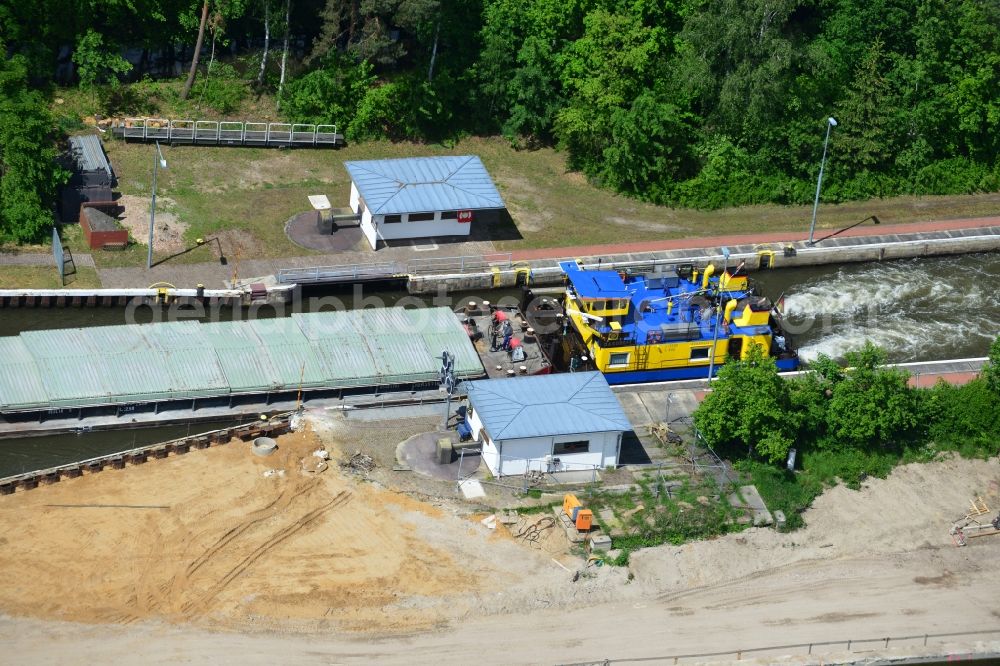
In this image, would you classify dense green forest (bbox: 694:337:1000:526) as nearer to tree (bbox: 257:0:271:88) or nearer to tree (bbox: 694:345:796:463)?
tree (bbox: 694:345:796:463)

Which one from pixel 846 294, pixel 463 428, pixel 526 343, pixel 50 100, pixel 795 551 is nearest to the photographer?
pixel 795 551

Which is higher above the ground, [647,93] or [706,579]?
[647,93]

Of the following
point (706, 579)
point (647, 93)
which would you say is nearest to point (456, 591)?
point (706, 579)

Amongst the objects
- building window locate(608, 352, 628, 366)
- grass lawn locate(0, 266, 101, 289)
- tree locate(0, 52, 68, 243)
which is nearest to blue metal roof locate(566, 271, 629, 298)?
building window locate(608, 352, 628, 366)

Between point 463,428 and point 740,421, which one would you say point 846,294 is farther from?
point 463,428

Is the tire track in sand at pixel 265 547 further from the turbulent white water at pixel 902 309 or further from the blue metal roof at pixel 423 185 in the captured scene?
the turbulent white water at pixel 902 309

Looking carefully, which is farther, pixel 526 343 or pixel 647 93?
pixel 647 93

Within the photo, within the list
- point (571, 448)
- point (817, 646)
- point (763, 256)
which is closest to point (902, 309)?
point (763, 256)
